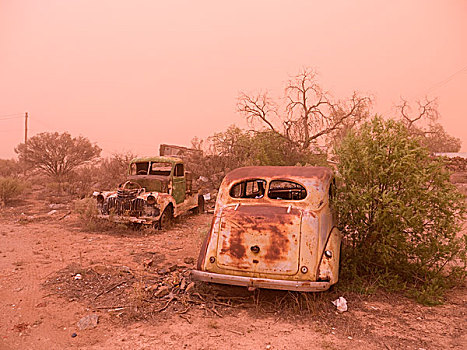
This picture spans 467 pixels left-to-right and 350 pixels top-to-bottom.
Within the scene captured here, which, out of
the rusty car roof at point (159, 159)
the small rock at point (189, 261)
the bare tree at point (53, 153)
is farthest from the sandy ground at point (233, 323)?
the bare tree at point (53, 153)

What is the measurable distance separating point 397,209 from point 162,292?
11.2 ft

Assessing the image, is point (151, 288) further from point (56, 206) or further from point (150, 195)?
point (56, 206)

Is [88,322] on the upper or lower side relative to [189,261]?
lower

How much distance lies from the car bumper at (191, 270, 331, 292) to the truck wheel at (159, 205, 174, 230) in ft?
15.5

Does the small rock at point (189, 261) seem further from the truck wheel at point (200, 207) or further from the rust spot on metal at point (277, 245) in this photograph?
the truck wheel at point (200, 207)

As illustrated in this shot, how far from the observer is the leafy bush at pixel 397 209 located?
4875 mm

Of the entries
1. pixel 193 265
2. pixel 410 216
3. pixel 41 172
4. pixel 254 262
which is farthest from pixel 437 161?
pixel 41 172

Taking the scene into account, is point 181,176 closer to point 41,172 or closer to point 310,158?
point 310,158

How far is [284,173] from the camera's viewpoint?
17.0ft

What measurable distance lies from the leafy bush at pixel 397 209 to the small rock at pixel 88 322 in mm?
Answer: 3499

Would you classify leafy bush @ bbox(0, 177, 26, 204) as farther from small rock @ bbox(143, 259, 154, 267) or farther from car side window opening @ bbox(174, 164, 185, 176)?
small rock @ bbox(143, 259, 154, 267)

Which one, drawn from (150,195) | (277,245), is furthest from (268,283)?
(150,195)

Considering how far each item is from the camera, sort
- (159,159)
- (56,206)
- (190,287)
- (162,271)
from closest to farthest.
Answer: (190,287) → (162,271) → (159,159) → (56,206)

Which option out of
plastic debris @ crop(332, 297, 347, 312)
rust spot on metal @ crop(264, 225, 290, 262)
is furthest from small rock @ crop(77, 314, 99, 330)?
plastic debris @ crop(332, 297, 347, 312)
